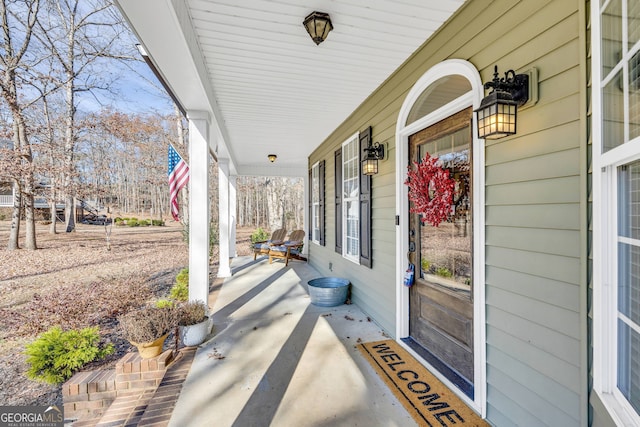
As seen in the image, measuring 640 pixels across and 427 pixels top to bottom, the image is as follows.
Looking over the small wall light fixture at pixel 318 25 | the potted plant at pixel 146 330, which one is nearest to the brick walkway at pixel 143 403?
the potted plant at pixel 146 330

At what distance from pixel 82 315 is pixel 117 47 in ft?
23.7

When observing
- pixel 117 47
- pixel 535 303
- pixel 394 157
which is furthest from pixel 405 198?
pixel 117 47

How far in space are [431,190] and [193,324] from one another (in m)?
2.64

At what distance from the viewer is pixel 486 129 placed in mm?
1713

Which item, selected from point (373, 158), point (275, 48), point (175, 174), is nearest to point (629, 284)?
point (373, 158)

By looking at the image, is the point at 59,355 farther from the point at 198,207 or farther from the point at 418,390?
the point at 418,390

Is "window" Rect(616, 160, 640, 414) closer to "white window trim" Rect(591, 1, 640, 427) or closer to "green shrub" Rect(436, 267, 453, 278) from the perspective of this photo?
"white window trim" Rect(591, 1, 640, 427)

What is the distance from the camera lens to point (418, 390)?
224 centimetres

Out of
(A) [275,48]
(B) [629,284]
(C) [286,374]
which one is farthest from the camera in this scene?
(A) [275,48]

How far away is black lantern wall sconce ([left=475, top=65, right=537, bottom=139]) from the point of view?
1627 mm

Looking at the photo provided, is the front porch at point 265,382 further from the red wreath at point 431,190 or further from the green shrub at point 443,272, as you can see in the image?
the red wreath at point 431,190

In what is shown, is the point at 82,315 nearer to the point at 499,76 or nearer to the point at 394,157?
the point at 394,157

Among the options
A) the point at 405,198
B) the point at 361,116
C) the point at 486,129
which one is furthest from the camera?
the point at 361,116

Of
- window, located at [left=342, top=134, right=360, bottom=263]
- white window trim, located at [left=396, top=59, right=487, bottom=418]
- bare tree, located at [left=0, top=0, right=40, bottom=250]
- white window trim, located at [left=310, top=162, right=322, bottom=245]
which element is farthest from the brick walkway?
bare tree, located at [left=0, top=0, right=40, bottom=250]
